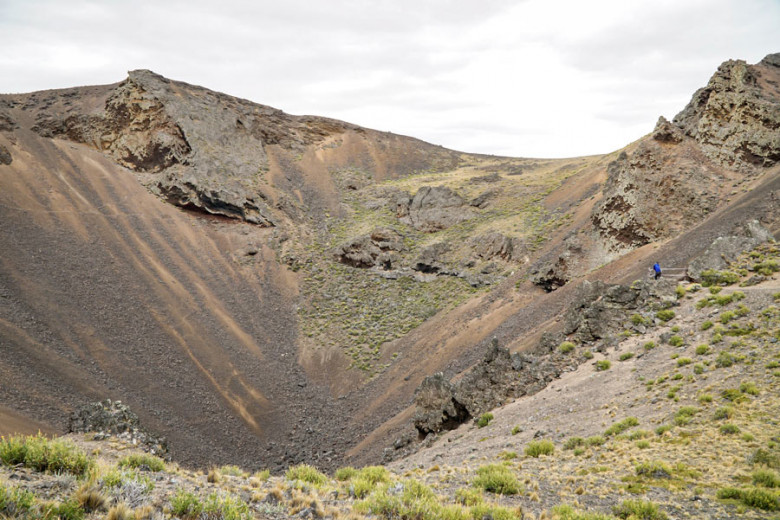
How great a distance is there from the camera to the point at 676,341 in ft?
54.3

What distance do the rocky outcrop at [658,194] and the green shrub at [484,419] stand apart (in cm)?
2046

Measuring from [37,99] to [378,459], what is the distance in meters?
64.6

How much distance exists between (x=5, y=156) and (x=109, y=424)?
1361 inches

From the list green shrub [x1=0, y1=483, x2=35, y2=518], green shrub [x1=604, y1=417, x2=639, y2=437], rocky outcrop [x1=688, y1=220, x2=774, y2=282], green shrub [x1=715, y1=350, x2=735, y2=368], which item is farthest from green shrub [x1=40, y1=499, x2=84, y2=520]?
rocky outcrop [x1=688, y1=220, x2=774, y2=282]

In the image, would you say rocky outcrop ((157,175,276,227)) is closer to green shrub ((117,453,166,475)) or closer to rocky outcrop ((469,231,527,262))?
rocky outcrop ((469,231,527,262))

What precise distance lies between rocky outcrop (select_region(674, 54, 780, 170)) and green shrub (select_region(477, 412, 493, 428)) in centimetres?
2723

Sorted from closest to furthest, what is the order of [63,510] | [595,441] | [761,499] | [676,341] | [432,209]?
1. [63,510]
2. [761,499]
3. [595,441]
4. [676,341]
5. [432,209]

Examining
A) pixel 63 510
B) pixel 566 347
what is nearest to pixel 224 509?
pixel 63 510

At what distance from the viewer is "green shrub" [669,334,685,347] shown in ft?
53.9

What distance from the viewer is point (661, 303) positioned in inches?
770

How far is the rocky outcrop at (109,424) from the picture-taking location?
18.6m

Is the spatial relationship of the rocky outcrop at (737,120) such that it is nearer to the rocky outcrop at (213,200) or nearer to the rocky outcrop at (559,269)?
the rocky outcrop at (559,269)

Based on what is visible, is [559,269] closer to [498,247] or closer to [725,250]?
[498,247]

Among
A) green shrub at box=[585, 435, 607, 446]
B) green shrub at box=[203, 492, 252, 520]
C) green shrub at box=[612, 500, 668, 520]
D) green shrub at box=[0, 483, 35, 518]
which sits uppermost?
green shrub at box=[0, 483, 35, 518]
